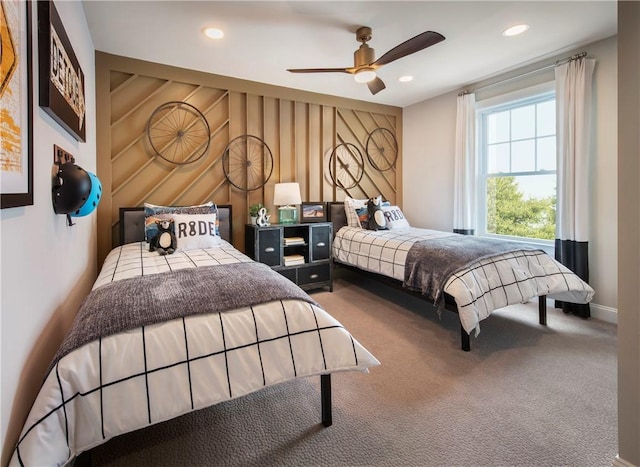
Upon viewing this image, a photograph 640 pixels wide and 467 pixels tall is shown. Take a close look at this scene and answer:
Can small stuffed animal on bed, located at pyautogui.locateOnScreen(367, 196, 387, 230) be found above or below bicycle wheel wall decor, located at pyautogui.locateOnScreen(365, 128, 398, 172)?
below

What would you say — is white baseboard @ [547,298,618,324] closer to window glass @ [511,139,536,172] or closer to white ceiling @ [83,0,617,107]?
window glass @ [511,139,536,172]

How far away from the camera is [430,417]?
1730mm

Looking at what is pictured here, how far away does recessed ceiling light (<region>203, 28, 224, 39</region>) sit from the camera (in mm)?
2777

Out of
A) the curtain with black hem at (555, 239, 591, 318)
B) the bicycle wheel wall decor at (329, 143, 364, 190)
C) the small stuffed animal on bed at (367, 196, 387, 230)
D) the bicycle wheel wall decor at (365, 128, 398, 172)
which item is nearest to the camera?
the curtain with black hem at (555, 239, 591, 318)

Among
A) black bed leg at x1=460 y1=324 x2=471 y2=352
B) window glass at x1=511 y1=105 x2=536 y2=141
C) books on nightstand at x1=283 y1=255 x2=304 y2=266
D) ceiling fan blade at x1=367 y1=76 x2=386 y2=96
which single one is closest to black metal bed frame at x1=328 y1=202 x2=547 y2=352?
black bed leg at x1=460 y1=324 x2=471 y2=352

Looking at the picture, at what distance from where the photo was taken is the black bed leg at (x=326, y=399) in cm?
166

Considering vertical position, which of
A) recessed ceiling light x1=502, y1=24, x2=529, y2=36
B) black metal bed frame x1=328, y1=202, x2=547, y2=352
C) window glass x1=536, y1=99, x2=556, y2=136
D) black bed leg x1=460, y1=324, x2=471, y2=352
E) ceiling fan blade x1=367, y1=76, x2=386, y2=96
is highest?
recessed ceiling light x1=502, y1=24, x2=529, y2=36

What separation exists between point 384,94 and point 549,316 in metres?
3.42

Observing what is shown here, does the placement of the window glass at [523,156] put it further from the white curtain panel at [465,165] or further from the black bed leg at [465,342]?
the black bed leg at [465,342]

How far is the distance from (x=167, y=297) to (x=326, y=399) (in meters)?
0.95

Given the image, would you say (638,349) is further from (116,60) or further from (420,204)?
(116,60)

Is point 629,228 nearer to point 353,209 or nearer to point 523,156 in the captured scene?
point 523,156

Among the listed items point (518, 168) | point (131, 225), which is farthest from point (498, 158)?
point (131, 225)

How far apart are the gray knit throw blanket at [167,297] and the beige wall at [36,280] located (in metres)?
0.13
